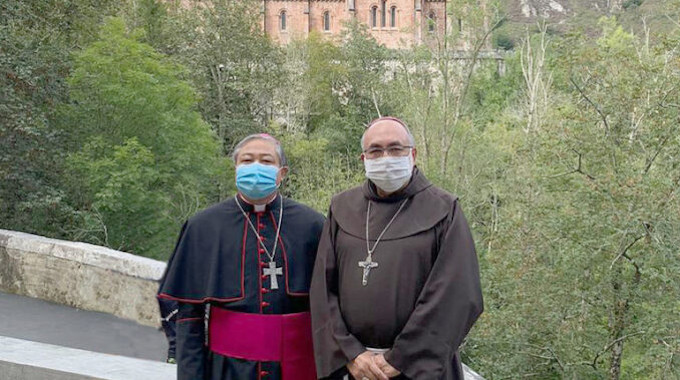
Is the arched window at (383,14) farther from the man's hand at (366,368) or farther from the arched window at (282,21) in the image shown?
the man's hand at (366,368)

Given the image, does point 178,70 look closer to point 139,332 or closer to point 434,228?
point 139,332

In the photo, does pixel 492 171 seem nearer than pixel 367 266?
No

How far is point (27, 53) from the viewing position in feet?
54.2

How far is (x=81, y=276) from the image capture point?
296 inches

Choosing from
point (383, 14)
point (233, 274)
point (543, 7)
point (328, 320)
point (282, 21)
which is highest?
point (543, 7)

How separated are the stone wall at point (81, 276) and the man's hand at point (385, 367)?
409 cm

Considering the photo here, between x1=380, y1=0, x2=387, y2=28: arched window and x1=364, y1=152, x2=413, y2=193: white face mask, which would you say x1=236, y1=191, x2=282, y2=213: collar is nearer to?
x1=364, y1=152, x2=413, y2=193: white face mask

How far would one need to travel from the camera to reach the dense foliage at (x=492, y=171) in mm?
15117

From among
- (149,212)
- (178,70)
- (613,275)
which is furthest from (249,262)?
(178,70)

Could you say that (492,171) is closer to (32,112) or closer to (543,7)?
(32,112)

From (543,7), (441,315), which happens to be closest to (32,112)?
(441,315)

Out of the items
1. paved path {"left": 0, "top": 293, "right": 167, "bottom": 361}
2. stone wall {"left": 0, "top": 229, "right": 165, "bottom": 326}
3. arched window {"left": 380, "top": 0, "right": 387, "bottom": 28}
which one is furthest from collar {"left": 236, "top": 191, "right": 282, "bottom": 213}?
arched window {"left": 380, "top": 0, "right": 387, "bottom": 28}

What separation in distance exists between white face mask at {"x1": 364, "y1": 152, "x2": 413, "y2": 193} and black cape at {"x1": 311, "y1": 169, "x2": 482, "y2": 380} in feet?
0.23

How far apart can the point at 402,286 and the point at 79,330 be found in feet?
14.6
